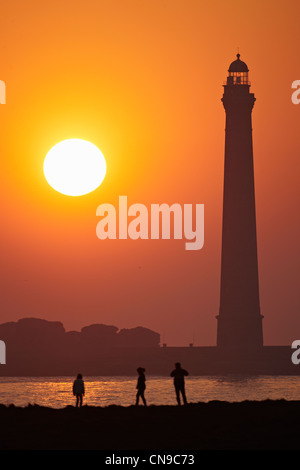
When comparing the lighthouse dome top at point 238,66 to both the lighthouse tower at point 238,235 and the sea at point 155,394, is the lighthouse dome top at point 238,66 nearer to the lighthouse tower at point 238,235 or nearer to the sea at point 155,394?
the lighthouse tower at point 238,235

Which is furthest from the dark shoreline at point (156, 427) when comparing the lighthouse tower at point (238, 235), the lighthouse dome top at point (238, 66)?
the lighthouse dome top at point (238, 66)

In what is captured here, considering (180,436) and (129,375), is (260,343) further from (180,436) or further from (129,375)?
(180,436)

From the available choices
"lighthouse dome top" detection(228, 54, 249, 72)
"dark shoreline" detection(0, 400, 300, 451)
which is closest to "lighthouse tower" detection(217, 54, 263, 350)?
"lighthouse dome top" detection(228, 54, 249, 72)

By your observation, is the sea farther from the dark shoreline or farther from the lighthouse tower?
the dark shoreline

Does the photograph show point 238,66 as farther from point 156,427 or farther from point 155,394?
point 156,427

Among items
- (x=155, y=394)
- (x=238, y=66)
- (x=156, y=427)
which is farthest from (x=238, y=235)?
(x=156, y=427)
